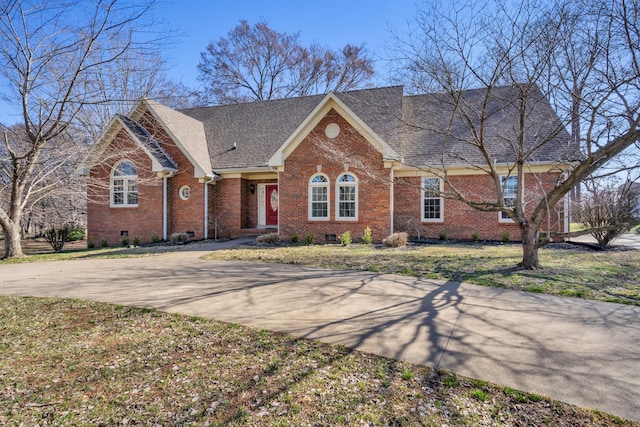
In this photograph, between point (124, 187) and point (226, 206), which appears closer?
point (124, 187)

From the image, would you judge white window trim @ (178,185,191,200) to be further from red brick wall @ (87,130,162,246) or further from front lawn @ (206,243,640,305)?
front lawn @ (206,243,640,305)

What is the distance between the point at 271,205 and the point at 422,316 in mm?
12839

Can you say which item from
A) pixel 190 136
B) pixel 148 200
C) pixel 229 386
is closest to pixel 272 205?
pixel 190 136

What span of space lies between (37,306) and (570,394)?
23.8 ft

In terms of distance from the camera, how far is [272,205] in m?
17.0

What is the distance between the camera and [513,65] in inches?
301

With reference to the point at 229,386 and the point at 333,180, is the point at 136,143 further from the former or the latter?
the point at 229,386

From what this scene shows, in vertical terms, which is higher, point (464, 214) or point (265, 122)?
point (265, 122)

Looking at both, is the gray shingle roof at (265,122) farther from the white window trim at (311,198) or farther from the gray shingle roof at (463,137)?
the white window trim at (311,198)

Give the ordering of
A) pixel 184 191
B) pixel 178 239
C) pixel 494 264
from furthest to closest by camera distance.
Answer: pixel 184 191, pixel 178 239, pixel 494 264

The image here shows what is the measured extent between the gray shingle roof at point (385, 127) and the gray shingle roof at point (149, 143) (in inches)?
80.0

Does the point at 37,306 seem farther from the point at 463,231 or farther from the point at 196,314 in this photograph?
the point at 463,231

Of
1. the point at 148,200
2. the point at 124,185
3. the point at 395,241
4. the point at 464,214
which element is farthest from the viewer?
the point at 124,185

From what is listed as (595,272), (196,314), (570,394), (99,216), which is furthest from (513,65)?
(99,216)
